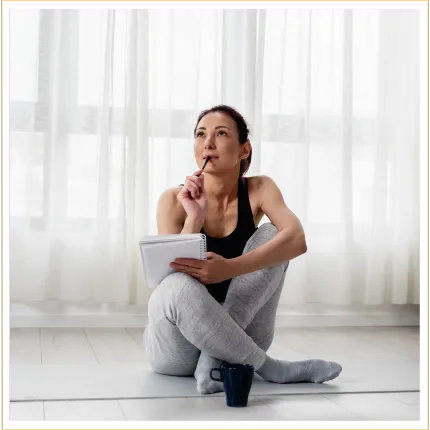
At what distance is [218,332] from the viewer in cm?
186

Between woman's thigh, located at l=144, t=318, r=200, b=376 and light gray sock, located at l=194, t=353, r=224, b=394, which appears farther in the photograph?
woman's thigh, located at l=144, t=318, r=200, b=376

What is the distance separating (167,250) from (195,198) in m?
0.28

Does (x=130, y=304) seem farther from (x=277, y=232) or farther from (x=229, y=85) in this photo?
(x=277, y=232)

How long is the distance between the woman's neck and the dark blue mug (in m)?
0.63

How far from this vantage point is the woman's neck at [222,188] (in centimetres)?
222

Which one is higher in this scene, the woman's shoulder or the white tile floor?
the woman's shoulder

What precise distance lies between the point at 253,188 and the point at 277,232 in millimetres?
195

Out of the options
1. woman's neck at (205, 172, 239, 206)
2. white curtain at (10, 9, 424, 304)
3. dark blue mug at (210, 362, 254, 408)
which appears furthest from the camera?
white curtain at (10, 9, 424, 304)

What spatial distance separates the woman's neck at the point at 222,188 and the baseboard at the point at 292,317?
53.8 inches

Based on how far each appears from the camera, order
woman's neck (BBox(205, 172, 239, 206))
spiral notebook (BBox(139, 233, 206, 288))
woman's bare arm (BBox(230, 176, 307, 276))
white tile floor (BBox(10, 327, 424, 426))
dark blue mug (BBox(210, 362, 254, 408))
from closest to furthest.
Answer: white tile floor (BBox(10, 327, 424, 426)), dark blue mug (BBox(210, 362, 254, 408)), spiral notebook (BBox(139, 233, 206, 288)), woman's bare arm (BBox(230, 176, 307, 276)), woman's neck (BBox(205, 172, 239, 206))

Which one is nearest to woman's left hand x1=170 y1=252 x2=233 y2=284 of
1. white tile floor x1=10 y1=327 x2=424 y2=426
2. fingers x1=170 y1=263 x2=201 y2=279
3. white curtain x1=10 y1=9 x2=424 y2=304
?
fingers x1=170 y1=263 x2=201 y2=279

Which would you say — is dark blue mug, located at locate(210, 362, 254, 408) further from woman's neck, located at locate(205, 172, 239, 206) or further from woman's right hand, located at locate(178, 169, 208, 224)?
woman's neck, located at locate(205, 172, 239, 206)

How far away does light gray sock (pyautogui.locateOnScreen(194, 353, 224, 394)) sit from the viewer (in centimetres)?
188
